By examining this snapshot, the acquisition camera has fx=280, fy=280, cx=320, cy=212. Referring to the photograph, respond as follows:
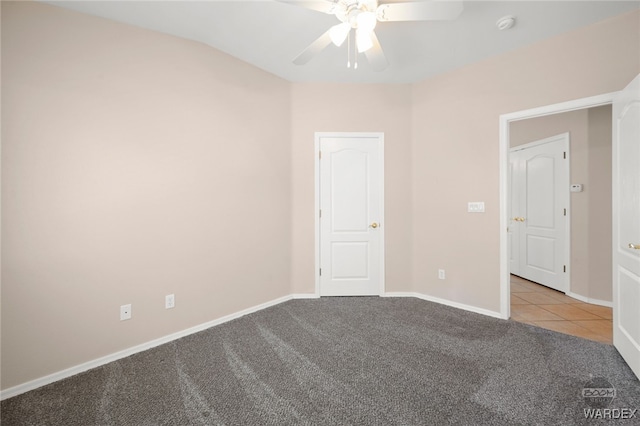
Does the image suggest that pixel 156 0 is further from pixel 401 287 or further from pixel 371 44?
pixel 401 287

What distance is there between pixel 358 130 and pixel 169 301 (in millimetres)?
2774

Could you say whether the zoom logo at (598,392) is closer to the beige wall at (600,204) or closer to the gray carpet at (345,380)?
the gray carpet at (345,380)

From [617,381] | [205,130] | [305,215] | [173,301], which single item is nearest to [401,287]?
[305,215]

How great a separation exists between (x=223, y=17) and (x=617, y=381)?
390 cm

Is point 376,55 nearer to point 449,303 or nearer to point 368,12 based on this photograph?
point 368,12

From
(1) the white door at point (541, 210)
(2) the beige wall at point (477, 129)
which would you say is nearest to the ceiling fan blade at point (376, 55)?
(2) the beige wall at point (477, 129)

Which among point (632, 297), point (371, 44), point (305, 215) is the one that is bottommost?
point (632, 297)

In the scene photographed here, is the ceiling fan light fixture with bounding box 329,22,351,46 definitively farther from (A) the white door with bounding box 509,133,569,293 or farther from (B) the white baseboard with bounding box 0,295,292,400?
(A) the white door with bounding box 509,133,569,293

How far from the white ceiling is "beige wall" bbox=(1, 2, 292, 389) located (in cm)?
18

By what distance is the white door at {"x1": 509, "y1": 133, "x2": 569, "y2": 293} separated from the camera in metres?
3.74

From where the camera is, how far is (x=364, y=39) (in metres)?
1.80

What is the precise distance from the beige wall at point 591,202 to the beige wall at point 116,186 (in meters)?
3.92

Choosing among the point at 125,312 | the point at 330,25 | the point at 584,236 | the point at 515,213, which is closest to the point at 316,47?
the point at 330,25

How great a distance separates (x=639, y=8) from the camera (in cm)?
216
